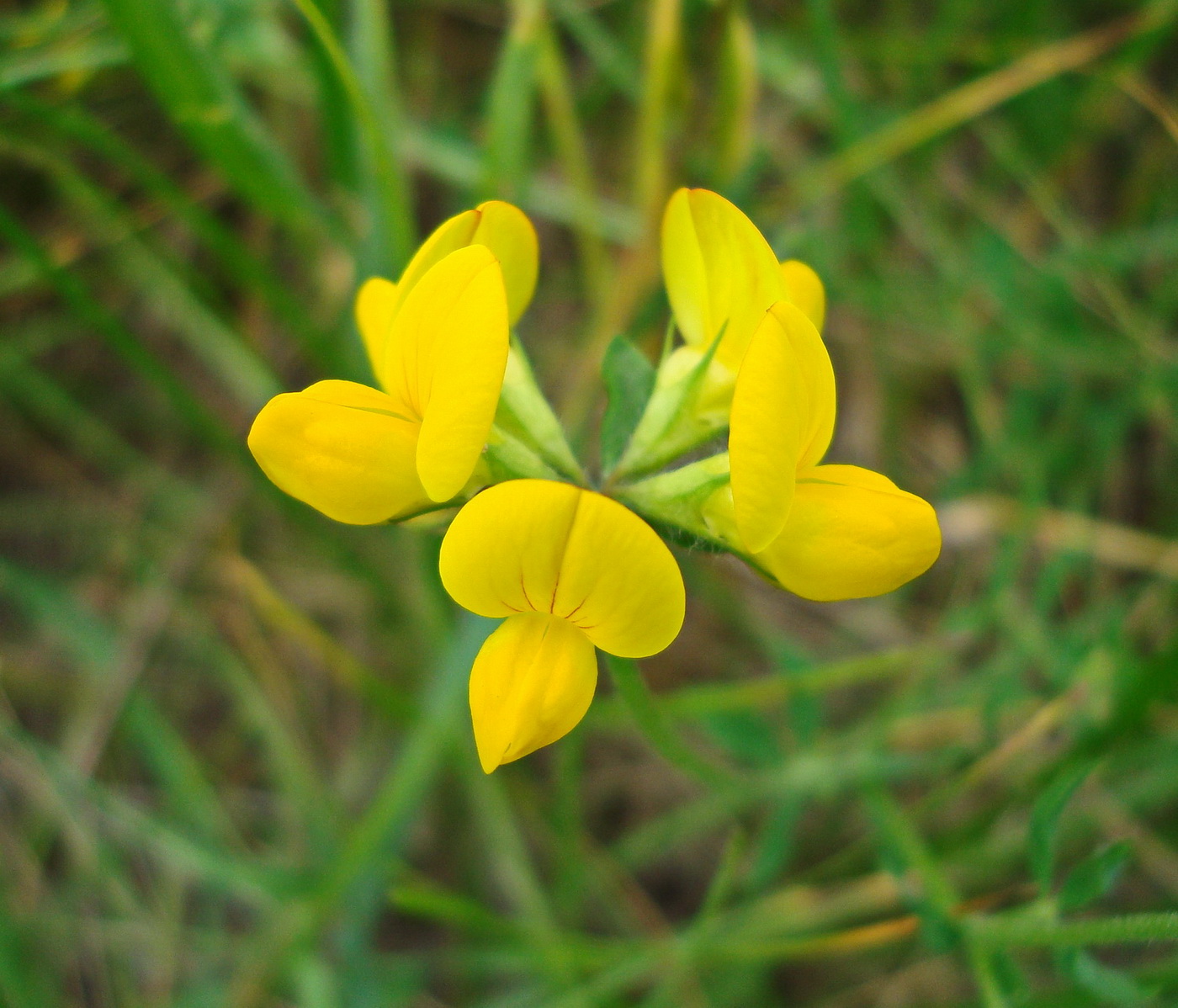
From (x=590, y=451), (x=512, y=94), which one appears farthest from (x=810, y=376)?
(x=590, y=451)

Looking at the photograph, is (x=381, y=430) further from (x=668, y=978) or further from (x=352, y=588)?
(x=352, y=588)

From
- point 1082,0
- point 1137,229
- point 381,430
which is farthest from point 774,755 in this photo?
point 1082,0

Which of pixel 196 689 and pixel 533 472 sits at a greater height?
pixel 533 472

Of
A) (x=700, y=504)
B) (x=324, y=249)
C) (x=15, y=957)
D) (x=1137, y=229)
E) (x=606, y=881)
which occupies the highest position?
(x=700, y=504)

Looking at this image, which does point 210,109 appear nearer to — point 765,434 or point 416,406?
point 416,406

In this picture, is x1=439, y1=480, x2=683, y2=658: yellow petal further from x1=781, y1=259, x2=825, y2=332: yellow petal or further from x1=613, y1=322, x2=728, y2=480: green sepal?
x1=781, y1=259, x2=825, y2=332: yellow petal

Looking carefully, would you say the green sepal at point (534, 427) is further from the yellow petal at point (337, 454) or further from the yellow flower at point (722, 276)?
the yellow flower at point (722, 276)

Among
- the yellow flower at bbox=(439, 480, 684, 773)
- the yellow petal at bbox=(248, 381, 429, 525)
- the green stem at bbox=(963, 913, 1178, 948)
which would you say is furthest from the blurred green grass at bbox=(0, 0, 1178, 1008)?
the yellow petal at bbox=(248, 381, 429, 525)
